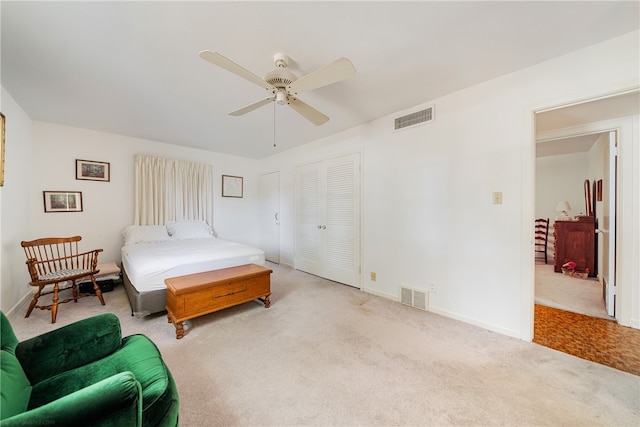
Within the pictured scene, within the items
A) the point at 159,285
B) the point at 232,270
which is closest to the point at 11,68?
the point at 159,285

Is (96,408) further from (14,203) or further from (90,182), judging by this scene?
(90,182)

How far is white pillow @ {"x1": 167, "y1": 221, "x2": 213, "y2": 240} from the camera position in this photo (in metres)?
3.98

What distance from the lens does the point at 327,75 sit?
1.56 metres

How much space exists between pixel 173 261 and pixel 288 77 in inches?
86.3

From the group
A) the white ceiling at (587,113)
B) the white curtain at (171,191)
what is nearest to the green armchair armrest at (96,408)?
the white ceiling at (587,113)

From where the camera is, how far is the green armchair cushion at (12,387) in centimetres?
81

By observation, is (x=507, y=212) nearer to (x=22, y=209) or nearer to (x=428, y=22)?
(x=428, y=22)

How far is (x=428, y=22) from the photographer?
1542mm

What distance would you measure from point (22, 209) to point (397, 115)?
483cm

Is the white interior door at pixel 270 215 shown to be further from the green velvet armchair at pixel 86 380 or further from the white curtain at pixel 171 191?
the green velvet armchair at pixel 86 380

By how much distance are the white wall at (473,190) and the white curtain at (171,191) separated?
129 inches

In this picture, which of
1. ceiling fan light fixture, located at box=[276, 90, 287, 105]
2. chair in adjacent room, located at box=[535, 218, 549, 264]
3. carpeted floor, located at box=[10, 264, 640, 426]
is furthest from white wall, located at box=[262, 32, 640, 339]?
chair in adjacent room, located at box=[535, 218, 549, 264]

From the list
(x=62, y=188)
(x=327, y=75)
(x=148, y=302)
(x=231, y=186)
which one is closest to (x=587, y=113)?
(x=327, y=75)

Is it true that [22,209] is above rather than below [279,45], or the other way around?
below
